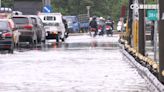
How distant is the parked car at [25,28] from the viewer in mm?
35844

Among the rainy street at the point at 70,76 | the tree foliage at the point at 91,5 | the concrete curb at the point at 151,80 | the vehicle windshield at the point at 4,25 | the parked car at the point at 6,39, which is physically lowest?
the rainy street at the point at 70,76

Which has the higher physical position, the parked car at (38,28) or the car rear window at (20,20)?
the car rear window at (20,20)

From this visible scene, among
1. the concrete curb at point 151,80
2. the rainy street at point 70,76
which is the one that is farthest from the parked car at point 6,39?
the concrete curb at point 151,80

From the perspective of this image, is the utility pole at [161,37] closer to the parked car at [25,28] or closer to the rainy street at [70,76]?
the rainy street at [70,76]

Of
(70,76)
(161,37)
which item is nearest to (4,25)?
(70,76)

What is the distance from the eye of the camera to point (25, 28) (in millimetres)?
35906

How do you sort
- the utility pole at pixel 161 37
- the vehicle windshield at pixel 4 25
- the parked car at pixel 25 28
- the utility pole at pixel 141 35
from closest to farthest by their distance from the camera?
1. the utility pole at pixel 161 37
2. the utility pole at pixel 141 35
3. the vehicle windshield at pixel 4 25
4. the parked car at pixel 25 28

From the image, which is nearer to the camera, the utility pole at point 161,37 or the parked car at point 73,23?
the utility pole at point 161,37

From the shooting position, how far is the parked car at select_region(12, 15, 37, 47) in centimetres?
3584

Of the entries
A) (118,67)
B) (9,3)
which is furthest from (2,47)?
(9,3)

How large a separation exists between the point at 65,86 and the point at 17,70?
4.84 meters

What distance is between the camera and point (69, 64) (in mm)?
21969

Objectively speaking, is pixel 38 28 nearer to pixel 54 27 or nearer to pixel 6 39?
pixel 54 27

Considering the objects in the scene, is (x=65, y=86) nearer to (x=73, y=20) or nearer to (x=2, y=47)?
(x=2, y=47)
